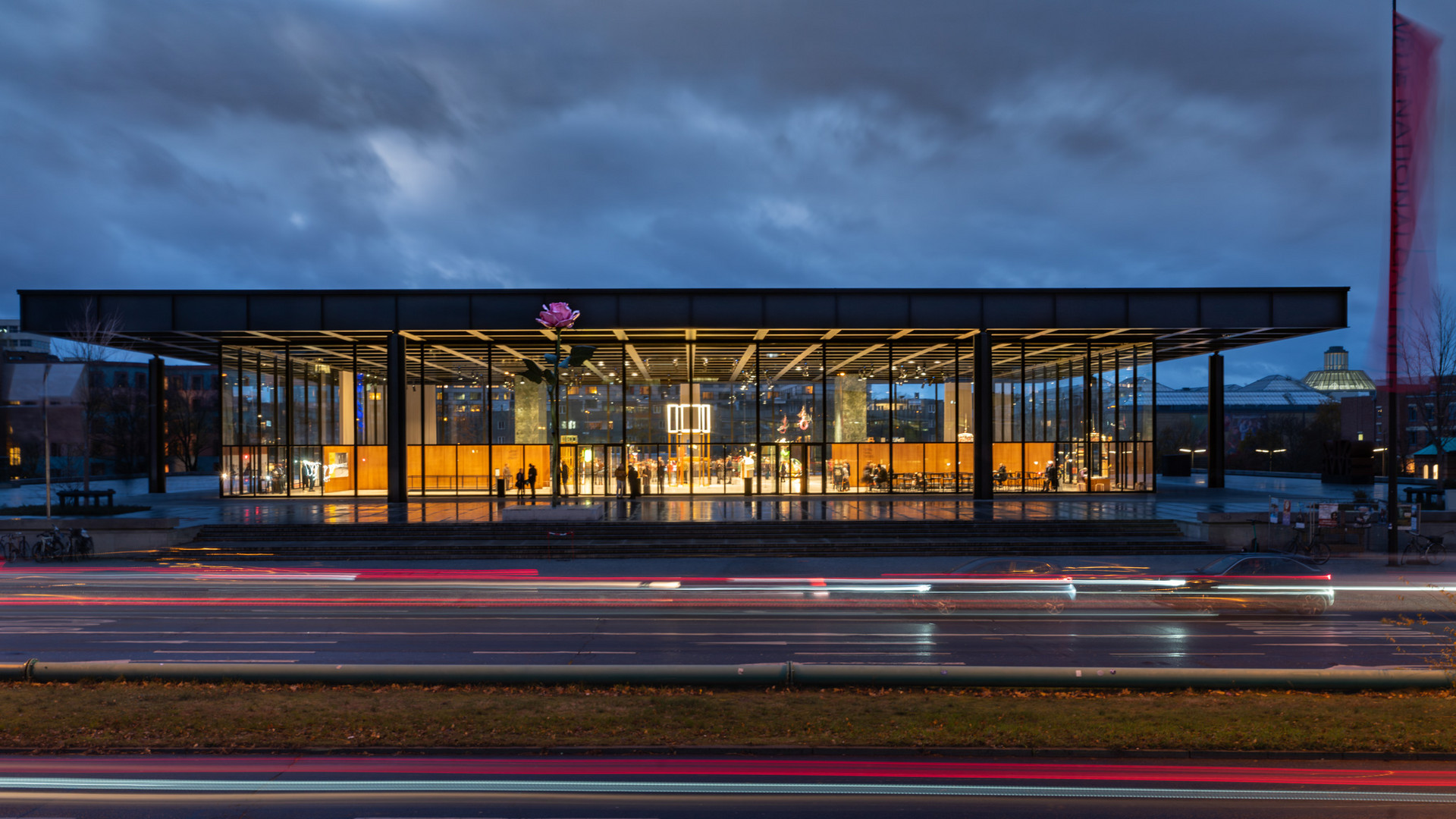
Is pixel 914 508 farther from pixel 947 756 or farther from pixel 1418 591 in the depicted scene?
pixel 947 756

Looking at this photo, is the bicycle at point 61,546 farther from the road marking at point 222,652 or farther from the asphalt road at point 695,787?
the asphalt road at point 695,787

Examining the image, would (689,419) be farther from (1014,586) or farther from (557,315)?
(1014,586)

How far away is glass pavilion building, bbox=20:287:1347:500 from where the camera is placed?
3219 centimetres

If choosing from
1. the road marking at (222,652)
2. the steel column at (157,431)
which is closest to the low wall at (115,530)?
the road marking at (222,652)

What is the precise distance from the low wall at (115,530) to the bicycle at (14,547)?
0.32 metres

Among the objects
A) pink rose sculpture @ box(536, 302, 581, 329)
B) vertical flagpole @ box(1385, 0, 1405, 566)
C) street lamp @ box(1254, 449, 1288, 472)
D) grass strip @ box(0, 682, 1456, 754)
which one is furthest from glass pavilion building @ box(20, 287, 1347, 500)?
street lamp @ box(1254, 449, 1288, 472)

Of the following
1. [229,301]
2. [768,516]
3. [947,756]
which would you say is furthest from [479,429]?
[947,756]

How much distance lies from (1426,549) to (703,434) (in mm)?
27253

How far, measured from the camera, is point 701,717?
9.17 m

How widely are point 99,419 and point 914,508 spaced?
201 ft

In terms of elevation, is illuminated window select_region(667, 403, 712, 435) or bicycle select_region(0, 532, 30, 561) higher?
illuminated window select_region(667, 403, 712, 435)

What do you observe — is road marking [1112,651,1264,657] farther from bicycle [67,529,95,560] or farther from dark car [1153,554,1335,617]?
bicycle [67,529,95,560]

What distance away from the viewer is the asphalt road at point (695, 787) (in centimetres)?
713

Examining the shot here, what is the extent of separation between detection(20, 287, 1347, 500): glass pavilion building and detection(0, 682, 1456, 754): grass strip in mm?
23151
